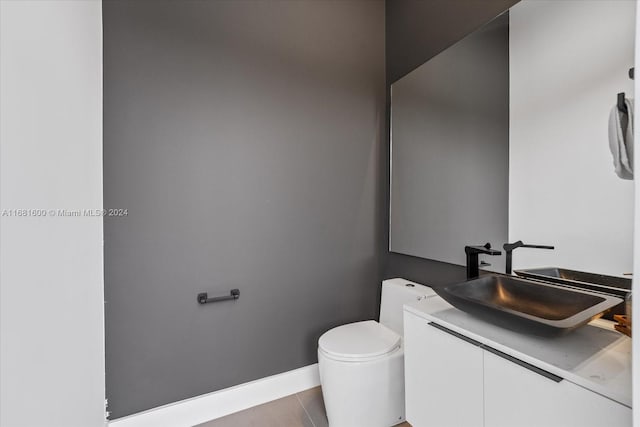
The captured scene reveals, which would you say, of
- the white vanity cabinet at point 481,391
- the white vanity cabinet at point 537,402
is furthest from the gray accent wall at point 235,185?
the white vanity cabinet at point 537,402

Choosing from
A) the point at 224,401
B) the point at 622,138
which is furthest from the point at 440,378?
the point at 224,401

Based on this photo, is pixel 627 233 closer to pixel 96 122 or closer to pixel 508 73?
pixel 508 73

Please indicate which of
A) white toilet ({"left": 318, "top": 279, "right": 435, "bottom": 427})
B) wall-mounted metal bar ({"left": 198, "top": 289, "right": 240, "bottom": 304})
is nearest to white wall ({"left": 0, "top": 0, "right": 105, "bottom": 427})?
wall-mounted metal bar ({"left": 198, "top": 289, "right": 240, "bottom": 304})

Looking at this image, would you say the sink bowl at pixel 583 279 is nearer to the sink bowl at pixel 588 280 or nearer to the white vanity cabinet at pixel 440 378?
the sink bowl at pixel 588 280

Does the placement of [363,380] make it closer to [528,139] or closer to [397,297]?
[397,297]

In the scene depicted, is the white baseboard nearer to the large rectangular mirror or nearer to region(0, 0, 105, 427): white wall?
region(0, 0, 105, 427): white wall

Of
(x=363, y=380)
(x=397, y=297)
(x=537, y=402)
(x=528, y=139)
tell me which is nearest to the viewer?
(x=537, y=402)

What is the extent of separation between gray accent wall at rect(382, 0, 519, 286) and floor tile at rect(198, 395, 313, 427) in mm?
1040

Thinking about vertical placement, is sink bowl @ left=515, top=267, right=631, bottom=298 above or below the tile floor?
above

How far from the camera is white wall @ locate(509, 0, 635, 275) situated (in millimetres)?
976

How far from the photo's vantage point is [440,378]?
1057 millimetres

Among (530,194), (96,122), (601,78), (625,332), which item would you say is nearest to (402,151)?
(530,194)

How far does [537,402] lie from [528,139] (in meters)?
1.01

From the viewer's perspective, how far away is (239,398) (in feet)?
5.36
